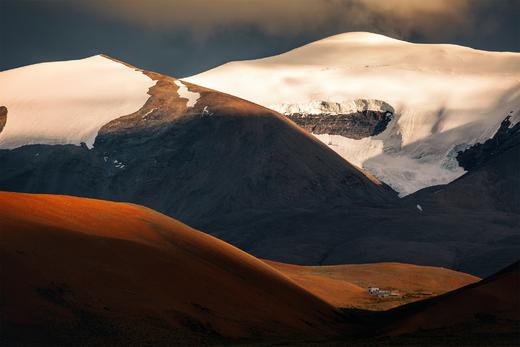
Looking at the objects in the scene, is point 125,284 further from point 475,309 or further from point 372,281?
point 372,281

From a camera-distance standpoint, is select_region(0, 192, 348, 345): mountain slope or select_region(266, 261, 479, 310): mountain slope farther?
select_region(266, 261, 479, 310): mountain slope

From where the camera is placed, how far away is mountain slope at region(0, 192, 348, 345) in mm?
73938

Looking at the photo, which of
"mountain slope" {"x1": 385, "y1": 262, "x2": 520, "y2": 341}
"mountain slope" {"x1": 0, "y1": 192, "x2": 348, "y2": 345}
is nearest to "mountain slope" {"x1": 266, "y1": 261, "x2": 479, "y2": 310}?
"mountain slope" {"x1": 0, "y1": 192, "x2": 348, "y2": 345}

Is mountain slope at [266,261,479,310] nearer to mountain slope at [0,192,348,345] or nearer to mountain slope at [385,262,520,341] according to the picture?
mountain slope at [0,192,348,345]

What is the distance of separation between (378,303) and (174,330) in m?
59.4

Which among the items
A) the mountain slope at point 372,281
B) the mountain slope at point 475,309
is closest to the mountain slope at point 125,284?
the mountain slope at point 475,309

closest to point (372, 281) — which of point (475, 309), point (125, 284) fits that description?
point (475, 309)

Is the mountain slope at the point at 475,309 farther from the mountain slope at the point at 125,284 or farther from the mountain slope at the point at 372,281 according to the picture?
the mountain slope at the point at 372,281

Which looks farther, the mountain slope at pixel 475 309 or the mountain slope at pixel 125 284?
the mountain slope at pixel 475 309

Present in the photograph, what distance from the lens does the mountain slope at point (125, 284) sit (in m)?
73.9

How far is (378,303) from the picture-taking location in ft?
440

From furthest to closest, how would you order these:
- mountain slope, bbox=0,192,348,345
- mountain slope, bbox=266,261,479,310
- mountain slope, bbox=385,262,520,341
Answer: mountain slope, bbox=266,261,479,310 → mountain slope, bbox=385,262,520,341 → mountain slope, bbox=0,192,348,345

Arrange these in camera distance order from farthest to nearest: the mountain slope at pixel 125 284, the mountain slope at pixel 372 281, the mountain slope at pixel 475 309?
the mountain slope at pixel 372 281 → the mountain slope at pixel 475 309 → the mountain slope at pixel 125 284

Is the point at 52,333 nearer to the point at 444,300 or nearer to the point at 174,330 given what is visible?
the point at 174,330
